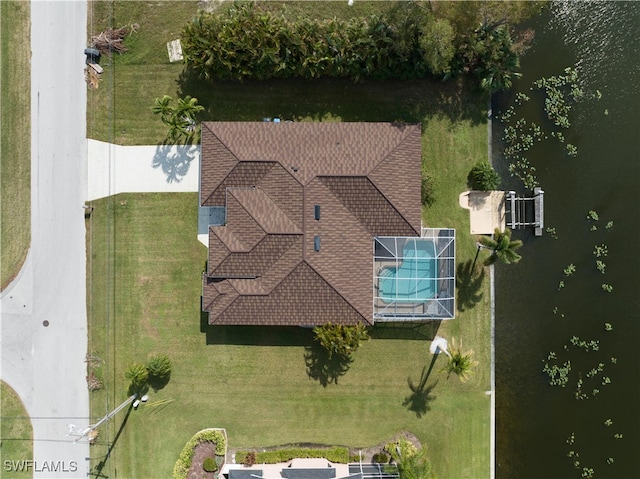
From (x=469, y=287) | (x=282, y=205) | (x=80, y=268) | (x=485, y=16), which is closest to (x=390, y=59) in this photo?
(x=485, y=16)

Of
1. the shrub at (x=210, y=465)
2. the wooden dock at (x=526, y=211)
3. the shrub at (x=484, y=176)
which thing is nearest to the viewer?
the shrub at (x=484, y=176)

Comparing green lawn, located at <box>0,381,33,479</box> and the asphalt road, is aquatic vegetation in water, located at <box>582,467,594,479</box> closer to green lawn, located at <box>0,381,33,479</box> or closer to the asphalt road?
the asphalt road

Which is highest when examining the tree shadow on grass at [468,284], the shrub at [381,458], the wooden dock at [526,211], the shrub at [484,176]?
the shrub at [484,176]

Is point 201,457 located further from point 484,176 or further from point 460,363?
point 484,176

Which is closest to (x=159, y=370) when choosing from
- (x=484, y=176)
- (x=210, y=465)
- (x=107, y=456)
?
(x=210, y=465)

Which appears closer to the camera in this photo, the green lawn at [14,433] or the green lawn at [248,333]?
the green lawn at [248,333]

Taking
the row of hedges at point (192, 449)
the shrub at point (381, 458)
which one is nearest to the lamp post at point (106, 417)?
the row of hedges at point (192, 449)

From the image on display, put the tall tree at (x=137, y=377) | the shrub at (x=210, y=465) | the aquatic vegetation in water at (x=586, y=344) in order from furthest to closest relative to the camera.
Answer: the aquatic vegetation in water at (x=586, y=344) < the shrub at (x=210, y=465) < the tall tree at (x=137, y=377)

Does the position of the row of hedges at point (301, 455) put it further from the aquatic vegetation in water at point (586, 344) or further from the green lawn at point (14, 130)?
the green lawn at point (14, 130)

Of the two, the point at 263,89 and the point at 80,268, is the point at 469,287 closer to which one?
the point at 263,89
